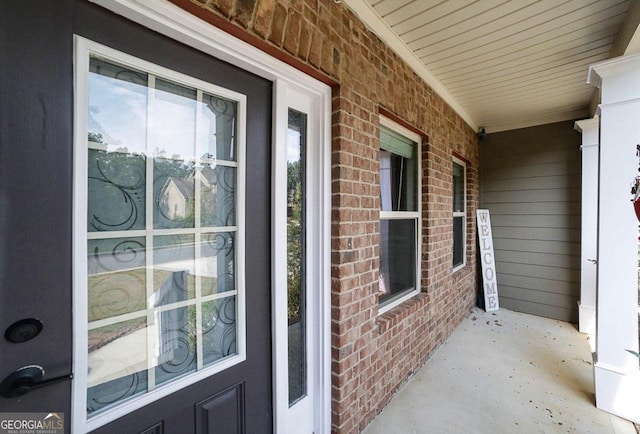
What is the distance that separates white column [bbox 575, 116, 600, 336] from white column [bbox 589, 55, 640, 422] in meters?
1.69

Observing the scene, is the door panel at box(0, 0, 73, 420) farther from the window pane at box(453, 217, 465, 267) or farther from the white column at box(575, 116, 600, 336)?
the white column at box(575, 116, 600, 336)

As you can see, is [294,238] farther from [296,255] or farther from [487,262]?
[487,262]

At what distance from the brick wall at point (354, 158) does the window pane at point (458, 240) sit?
66.1 inches

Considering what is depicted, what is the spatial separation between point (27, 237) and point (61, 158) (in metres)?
0.25

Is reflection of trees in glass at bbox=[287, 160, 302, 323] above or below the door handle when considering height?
above

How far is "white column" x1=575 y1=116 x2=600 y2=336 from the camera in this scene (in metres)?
3.56

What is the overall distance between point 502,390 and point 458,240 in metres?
2.25

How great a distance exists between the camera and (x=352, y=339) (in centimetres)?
181

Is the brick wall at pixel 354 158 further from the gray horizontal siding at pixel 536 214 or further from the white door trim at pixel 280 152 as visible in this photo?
the gray horizontal siding at pixel 536 214

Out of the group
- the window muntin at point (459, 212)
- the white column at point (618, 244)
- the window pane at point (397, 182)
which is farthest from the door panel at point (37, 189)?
the window muntin at point (459, 212)

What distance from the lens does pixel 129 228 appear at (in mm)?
1032

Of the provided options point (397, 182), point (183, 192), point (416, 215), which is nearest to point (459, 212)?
point (416, 215)

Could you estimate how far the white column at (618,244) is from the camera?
2.09 m

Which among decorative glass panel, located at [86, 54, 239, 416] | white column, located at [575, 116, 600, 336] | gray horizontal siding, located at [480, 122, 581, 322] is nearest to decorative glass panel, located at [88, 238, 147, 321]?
decorative glass panel, located at [86, 54, 239, 416]
